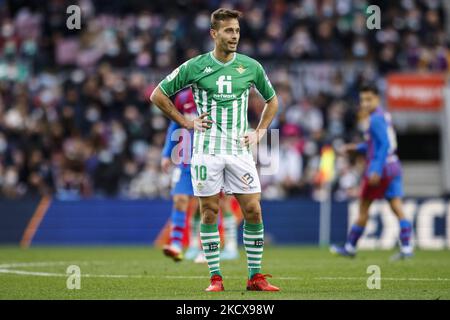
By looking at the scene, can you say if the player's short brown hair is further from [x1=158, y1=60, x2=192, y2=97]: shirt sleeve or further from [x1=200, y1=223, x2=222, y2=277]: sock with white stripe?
[x1=200, y1=223, x2=222, y2=277]: sock with white stripe

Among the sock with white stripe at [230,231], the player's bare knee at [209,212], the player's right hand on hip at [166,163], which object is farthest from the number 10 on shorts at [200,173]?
the sock with white stripe at [230,231]

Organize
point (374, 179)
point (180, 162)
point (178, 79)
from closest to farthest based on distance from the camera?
point (178, 79)
point (180, 162)
point (374, 179)

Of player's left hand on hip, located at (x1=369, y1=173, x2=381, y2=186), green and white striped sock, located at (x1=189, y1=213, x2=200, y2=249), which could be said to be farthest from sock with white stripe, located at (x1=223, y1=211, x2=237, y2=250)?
player's left hand on hip, located at (x1=369, y1=173, x2=381, y2=186)

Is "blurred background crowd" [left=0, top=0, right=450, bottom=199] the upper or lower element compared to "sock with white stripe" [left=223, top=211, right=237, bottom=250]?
upper

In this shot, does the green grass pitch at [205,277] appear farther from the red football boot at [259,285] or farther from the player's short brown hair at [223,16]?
the player's short brown hair at [223,16]

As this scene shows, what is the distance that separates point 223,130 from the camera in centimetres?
991

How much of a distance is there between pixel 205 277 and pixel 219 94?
8.67 feet

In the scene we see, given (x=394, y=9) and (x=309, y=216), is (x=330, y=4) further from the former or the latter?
(x=309, y=216)

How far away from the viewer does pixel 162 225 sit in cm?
2162

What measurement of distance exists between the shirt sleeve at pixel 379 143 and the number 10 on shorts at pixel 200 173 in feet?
18.9

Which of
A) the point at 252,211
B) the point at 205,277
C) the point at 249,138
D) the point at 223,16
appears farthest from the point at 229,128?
the point at 205,277

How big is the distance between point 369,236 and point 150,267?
323 inches

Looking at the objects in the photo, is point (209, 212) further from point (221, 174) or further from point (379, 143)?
point (379, 143)

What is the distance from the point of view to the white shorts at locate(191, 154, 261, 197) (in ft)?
32.4
